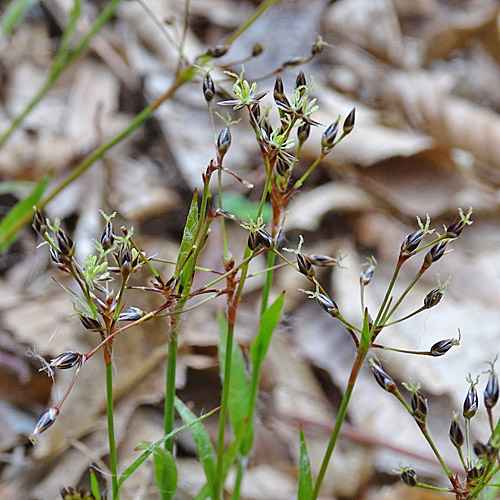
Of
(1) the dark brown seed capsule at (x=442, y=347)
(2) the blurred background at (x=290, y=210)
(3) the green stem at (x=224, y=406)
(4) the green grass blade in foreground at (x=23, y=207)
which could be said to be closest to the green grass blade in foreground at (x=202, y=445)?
(3) the green stem at (x=224, y=406)

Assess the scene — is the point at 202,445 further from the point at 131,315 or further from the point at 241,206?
the point at 241,206

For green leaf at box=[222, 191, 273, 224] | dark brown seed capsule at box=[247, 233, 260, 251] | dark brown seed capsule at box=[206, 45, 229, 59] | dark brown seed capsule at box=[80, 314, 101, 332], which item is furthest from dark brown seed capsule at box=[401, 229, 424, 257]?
green leaf at box=[222, 191, 273, 224]

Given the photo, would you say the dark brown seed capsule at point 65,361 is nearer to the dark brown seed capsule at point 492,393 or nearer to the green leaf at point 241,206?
the dark brown seed capsule at point 492,393

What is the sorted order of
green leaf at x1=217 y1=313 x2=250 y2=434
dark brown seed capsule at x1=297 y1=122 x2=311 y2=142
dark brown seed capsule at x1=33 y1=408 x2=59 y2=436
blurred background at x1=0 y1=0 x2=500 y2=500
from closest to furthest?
1. dark brown seed capsule at x1=33 y1=408 x2=59 y2=436
2. dark brown seed capsule at x1=297 y1=122 x2=311 y2=142
3. green leaf at x1=217 y1=313 x2=250 y2=434
4. blurred background at x1=0 y1=0 x2=500 y2=500

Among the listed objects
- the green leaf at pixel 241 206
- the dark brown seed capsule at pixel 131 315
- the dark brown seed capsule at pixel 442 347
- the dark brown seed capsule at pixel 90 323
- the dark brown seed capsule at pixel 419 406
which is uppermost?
the green leaf at pixel 241 206

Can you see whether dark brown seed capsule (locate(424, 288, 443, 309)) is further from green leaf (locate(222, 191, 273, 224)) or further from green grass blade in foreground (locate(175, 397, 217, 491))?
green leaf (locate(222, 191, 273, 224))

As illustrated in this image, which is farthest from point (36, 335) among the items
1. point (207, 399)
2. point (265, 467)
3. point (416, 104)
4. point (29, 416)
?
point (416, 104)

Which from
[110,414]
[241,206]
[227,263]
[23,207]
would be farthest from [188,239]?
[241,206]

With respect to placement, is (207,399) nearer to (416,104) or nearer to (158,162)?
(158,162)
